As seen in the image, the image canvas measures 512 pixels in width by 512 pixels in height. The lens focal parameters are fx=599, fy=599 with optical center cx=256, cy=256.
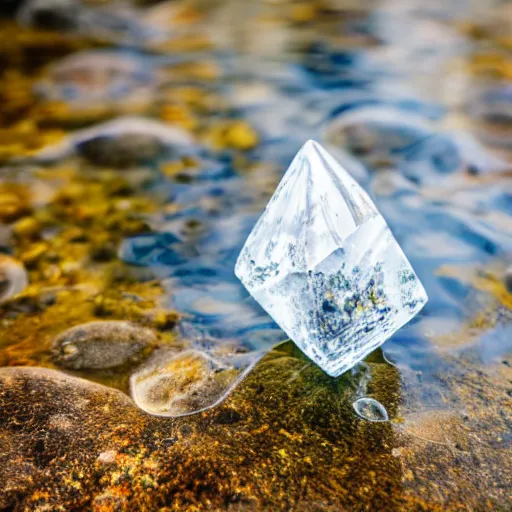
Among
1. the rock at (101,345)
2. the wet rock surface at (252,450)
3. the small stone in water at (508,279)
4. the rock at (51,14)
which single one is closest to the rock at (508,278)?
the small stone in water at (508,279)

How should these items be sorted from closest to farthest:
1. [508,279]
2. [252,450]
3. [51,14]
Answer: [252,450], [508,279], [51,14]

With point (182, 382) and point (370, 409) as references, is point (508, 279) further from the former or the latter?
point (182, 382)

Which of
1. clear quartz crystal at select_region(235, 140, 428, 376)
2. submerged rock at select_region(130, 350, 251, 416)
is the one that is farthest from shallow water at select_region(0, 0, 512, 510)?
clear quartz crystal at select_region(235, 140, 428, 376)

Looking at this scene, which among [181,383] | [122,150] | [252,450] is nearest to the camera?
[252,450]

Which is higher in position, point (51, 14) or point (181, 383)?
point (51, 14)

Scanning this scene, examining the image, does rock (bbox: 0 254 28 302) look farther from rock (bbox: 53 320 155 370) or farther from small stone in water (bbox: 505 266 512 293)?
small stone in water (bbox: 505 266 512 293)

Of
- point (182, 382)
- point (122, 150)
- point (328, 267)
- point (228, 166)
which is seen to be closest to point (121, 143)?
point (122, 150)

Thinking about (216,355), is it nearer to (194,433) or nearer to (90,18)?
(194,433)

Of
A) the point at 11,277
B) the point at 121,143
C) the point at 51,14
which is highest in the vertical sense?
the point at 51,14
